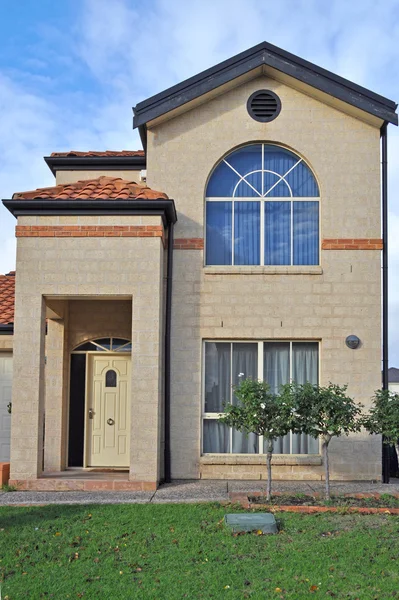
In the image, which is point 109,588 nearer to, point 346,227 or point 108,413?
point 108,413

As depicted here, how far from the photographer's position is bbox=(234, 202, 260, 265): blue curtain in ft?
43.5

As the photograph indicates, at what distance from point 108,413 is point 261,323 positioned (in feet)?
11.5

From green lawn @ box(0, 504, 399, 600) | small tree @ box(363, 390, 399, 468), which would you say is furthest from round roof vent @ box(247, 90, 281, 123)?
green lawn @ box(0, 504, 399, 600)

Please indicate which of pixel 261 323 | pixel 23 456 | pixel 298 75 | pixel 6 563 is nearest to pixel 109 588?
pixel 6 563

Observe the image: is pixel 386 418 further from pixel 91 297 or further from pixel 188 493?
pixel 91 297

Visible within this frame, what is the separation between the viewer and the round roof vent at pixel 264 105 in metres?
13.4

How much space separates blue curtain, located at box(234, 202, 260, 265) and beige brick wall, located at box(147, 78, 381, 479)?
0.37 meters

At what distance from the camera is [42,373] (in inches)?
472

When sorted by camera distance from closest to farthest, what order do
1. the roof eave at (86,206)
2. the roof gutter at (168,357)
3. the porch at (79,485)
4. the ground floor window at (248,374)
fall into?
1. the porch at (79,485)
2. the roof eave at (86,206)
3. the roof gutter at (168,357)
4. the ground floor window at (248,374)

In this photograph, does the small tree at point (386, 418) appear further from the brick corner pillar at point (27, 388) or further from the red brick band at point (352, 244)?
the brick corner pillar at point (27, 388)

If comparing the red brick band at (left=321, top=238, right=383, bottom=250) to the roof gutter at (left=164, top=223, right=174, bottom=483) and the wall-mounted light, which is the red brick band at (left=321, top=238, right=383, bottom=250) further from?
the roof gutter at (left=164, top=223, right=174, bottom=483)

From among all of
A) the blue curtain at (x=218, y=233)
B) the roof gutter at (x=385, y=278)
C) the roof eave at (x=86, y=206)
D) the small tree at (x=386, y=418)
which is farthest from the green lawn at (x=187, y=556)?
the blue curtain at (x=218, y=233)

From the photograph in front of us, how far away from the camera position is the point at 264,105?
13477 millimetres

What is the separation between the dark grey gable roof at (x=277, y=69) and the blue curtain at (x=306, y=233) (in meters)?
2.04
